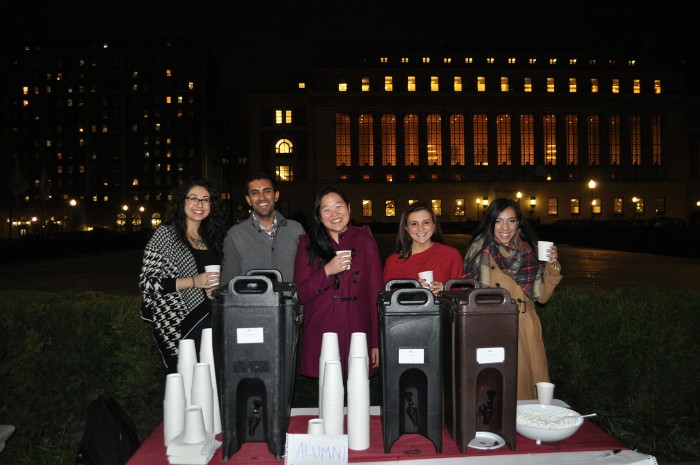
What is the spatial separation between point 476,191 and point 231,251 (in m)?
71.1

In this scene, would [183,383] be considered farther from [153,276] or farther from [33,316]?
[33,316]

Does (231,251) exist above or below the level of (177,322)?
above

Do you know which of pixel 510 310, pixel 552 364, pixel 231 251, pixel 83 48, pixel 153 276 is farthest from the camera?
pixel 83 48

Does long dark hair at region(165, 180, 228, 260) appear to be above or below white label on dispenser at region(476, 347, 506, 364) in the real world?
above

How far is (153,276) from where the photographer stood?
4.16 meters

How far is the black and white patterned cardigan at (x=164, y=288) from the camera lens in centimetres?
418

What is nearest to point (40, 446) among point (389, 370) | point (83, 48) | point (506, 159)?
point (389, 370)

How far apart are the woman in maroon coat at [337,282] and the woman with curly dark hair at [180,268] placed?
0.81 meters

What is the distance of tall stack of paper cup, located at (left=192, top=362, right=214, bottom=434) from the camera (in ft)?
9.09

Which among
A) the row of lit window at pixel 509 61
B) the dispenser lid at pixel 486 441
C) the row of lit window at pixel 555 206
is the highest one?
the row of lit window at pixel 509 61

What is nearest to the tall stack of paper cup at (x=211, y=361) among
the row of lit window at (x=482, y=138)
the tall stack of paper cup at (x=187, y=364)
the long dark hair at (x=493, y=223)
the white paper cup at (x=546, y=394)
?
the tall stack of paper cup at (x=187, y=364)

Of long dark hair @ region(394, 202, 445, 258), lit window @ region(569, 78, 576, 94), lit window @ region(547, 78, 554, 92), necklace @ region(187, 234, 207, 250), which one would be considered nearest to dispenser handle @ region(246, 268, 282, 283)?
necklace @ region(187, 234, 207, 250)

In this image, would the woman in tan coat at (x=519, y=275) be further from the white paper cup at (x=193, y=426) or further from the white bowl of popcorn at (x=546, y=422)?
the white paper cup at (x=193, y=426)

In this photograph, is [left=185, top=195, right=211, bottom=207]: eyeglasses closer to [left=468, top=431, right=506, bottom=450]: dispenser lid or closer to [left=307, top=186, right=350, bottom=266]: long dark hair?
[left=307, top=186, right=350, bottom=266]: long dark hair
